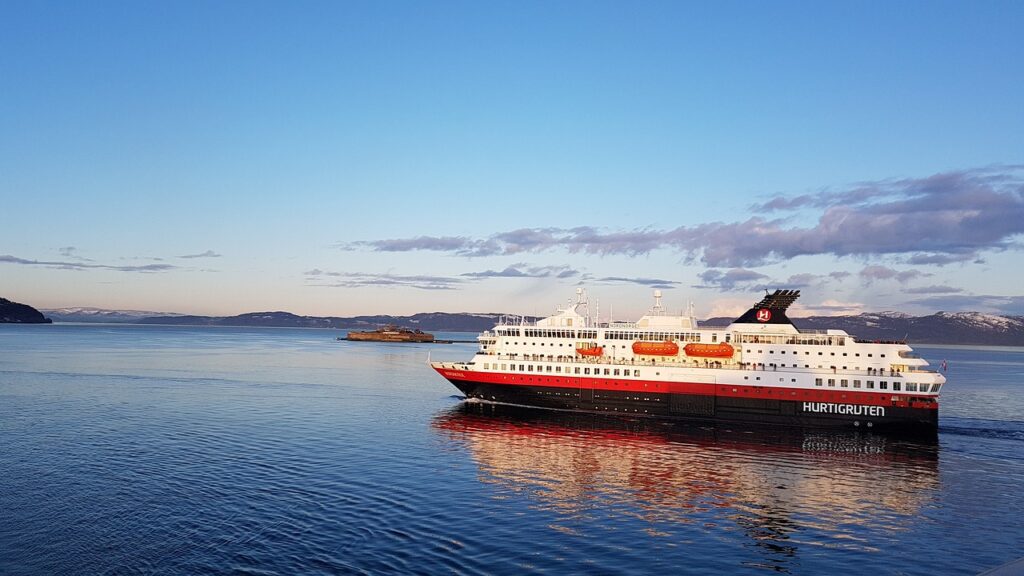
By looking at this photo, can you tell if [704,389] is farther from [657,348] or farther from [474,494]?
[474,494]

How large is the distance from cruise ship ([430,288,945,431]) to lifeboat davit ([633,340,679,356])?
10 cm

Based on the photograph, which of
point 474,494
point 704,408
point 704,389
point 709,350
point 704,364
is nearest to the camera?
point 474,494

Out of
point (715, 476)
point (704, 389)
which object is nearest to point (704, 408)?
point (704, 389)

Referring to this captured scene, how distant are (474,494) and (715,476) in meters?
15.8

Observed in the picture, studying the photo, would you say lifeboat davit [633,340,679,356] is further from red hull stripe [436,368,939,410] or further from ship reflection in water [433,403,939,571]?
ship reflection in water [433,403,939,571]

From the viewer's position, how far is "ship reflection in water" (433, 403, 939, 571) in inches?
1146

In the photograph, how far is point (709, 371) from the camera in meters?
61.2

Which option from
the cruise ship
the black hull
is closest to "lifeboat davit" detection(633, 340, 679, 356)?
the cruise ship

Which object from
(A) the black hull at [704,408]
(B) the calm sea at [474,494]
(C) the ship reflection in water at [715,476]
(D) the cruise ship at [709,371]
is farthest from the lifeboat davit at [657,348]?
(C) the ship reflection in water at [715,476]

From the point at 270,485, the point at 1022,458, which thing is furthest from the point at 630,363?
the point at 270,485

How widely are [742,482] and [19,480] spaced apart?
127ft

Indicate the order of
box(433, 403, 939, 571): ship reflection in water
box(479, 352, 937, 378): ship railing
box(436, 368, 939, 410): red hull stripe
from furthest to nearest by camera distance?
box(479, 352, 937, 378): ship railing, box(436, 368, 939, 410): red hull stripe, box(433, 403, 939, 571): ship reflection in water

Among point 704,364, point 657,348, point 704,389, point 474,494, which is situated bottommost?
point 474,494

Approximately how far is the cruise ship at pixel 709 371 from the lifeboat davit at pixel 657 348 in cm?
10
